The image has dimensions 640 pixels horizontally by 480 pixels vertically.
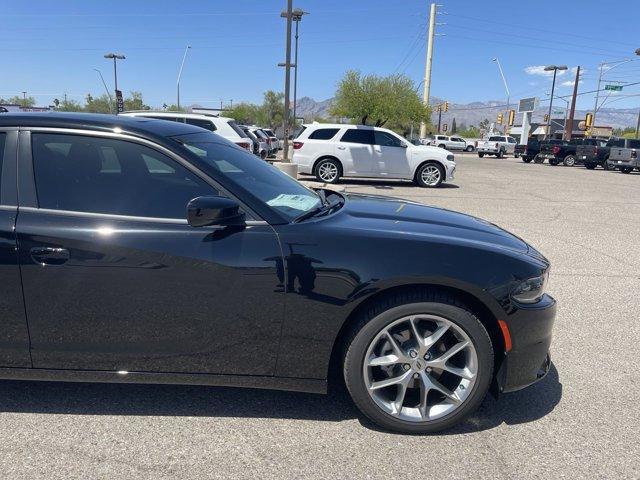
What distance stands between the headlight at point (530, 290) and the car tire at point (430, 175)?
1321 centimetres

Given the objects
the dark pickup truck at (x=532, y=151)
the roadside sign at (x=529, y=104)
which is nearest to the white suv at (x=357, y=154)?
the dark pickup truck at (x=532, y=151)

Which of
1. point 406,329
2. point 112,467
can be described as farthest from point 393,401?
point 112,467

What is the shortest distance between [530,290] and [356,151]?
12908 millimetres

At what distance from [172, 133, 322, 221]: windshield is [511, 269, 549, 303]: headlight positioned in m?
1.28

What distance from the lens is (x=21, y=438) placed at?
2709 mm

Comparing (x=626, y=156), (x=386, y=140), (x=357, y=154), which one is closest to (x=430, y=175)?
(x=386, y=140)

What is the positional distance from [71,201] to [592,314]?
446 centimetres

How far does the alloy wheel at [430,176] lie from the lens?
15.9 metres

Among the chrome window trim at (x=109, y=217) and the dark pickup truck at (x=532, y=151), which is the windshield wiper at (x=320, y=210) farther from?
the dark pickup truck at (x=532, y=151)

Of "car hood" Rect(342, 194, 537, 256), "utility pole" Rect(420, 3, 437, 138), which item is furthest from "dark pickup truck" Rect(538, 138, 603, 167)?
"car hood" Rect(342, 194, 537, 256)

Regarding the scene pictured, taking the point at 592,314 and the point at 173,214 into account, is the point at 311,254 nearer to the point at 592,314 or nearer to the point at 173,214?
the point at 173,214

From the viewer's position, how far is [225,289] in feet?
8.82

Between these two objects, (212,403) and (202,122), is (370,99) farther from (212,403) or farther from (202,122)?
(212,403)

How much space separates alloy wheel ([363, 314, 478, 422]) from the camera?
278 cm
